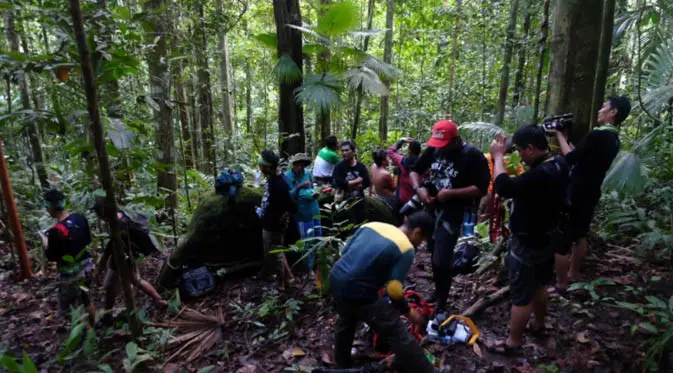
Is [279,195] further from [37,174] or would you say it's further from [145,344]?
[37,174]

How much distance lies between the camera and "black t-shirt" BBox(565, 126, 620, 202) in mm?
3699

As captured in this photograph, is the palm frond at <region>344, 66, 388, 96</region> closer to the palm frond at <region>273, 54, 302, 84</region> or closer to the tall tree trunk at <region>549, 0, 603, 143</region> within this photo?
the palm frond at <region>273, 54, 302, 84</region>

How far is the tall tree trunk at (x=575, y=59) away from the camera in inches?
157

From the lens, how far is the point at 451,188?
3689 mm

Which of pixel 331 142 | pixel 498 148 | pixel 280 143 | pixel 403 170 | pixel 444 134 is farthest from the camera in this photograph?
pixel 280 143

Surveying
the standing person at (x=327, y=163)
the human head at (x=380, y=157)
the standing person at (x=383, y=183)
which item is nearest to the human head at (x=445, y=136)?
the human head at (x=380, y=157)

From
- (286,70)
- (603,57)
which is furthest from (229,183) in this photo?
(603,57)

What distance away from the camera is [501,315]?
389cm

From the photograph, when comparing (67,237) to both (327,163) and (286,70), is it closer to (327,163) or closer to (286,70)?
(327,163)

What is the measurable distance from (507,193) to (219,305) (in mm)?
3772

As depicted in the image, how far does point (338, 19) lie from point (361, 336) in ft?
16.7

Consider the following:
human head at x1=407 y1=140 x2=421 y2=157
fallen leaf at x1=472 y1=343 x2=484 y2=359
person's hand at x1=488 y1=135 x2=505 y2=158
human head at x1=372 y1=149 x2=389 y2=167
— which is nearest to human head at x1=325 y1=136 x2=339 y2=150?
human head at x1=372 y1=149 x2=389 y2=167

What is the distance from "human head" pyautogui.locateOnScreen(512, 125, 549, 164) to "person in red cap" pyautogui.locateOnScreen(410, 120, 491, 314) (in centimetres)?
68

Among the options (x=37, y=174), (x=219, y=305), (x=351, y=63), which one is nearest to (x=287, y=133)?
(x=351, y=63)
